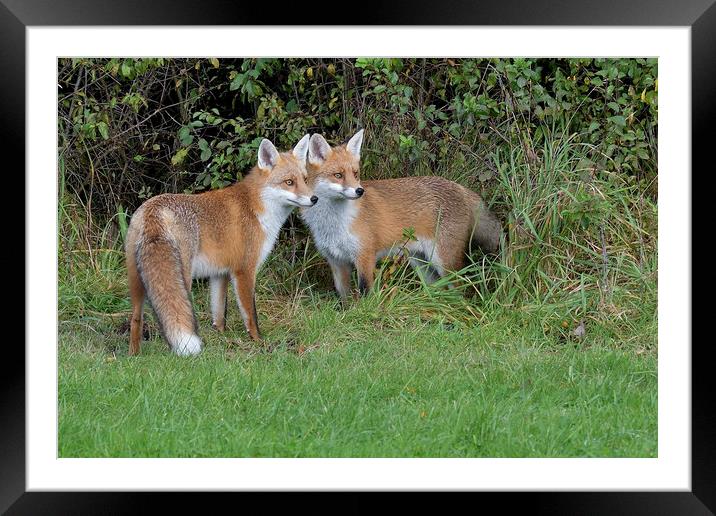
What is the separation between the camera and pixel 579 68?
8789mm

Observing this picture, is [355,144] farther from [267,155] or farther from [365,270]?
[365,270]

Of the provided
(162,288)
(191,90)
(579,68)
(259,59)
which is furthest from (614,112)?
(162,288)

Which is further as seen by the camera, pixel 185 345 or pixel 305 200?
A: pixel 305 200

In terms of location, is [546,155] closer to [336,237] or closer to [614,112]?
[614,112]

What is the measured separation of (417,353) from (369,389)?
106 centimetres

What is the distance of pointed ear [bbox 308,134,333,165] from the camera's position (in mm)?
7980

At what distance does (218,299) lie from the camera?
7.35m

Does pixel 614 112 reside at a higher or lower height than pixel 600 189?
higher

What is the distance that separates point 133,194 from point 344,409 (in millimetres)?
5238

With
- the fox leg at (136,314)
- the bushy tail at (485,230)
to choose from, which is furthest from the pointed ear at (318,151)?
the fox leg at (136,314)

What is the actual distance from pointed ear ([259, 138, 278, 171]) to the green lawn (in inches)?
49.8

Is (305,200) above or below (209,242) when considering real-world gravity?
above

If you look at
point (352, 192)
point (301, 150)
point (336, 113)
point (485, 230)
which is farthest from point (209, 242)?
point (485, 230)
